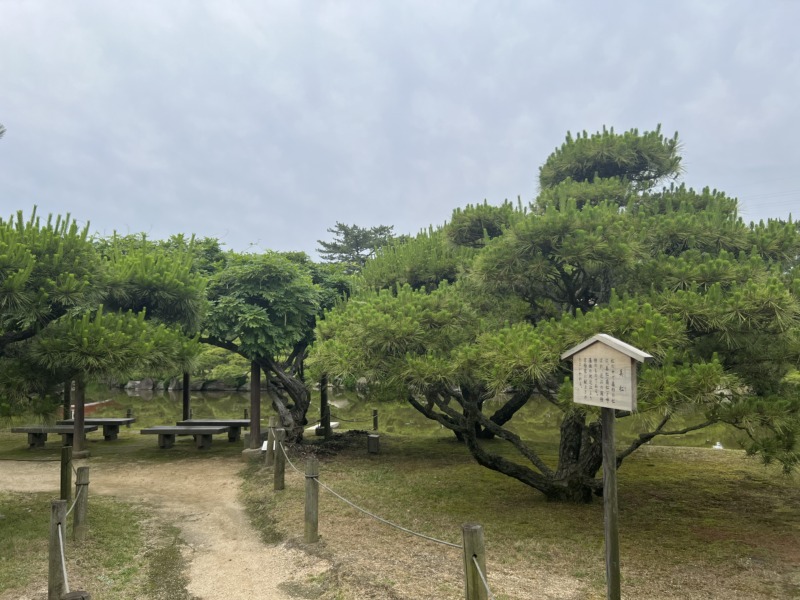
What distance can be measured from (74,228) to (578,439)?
7.82 m

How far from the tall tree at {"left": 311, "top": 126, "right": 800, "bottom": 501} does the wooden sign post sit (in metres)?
1.34

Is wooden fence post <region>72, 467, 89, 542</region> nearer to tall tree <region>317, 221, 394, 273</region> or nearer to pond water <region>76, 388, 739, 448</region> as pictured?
pond water <region>76, 388, 739, 448</region>

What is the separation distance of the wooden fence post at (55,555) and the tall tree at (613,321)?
3591 mm

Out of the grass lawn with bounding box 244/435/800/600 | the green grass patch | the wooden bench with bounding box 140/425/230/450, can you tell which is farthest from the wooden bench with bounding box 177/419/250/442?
the green grass patch

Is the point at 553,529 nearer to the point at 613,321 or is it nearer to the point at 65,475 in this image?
the point at 613,321

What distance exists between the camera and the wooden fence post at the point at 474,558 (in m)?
3.68

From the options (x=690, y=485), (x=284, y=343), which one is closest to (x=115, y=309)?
(x=284, y=343)

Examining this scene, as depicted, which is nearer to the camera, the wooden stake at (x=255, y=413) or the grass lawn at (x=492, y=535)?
the grass lawn at (x=492, y=535)

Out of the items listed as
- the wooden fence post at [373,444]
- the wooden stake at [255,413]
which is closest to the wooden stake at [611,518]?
the wooden fence post at [373,444]

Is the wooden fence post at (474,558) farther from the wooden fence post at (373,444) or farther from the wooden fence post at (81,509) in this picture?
the wooden fence post at (373,444)

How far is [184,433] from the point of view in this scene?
13.7 meters

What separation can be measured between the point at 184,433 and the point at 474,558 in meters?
11.8

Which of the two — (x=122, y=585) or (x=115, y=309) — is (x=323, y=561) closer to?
(x=122, y=585)

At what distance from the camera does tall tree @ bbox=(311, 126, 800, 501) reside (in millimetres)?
5527
